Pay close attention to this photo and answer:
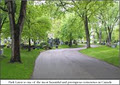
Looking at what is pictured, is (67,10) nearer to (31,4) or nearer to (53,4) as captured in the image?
(53,4)

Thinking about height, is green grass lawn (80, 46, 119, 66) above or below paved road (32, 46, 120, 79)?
below

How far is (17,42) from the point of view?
766 inches

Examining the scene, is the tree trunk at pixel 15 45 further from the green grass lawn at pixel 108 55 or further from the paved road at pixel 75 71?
the green grass lawn at pixel 108 55

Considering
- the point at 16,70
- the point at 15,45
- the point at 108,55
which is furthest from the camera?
the point at 108,55

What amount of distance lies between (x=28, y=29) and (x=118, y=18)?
2823 cm

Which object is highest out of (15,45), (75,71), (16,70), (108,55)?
(15,45)

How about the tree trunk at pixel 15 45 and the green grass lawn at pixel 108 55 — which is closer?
the tree trunk at pixel 15 45

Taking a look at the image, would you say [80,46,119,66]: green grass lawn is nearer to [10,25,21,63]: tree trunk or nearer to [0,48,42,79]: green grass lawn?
[0,48,42,79]: green grass lawn

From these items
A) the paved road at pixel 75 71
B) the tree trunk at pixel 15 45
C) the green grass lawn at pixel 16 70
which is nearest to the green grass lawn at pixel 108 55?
the paved road at pixel 75 71

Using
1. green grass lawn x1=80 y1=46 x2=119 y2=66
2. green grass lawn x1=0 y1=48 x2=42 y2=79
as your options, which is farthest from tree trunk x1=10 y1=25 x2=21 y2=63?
green grass lawn x1=80 y1=46 x2=119 y2=66

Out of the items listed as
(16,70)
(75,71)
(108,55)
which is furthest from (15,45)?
(108,55)

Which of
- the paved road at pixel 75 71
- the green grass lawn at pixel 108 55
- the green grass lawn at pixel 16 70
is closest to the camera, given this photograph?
the paved road at pixel 75 71

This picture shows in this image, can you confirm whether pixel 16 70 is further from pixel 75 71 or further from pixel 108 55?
pixel 108 55

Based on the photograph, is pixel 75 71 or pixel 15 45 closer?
pixel 75 71
